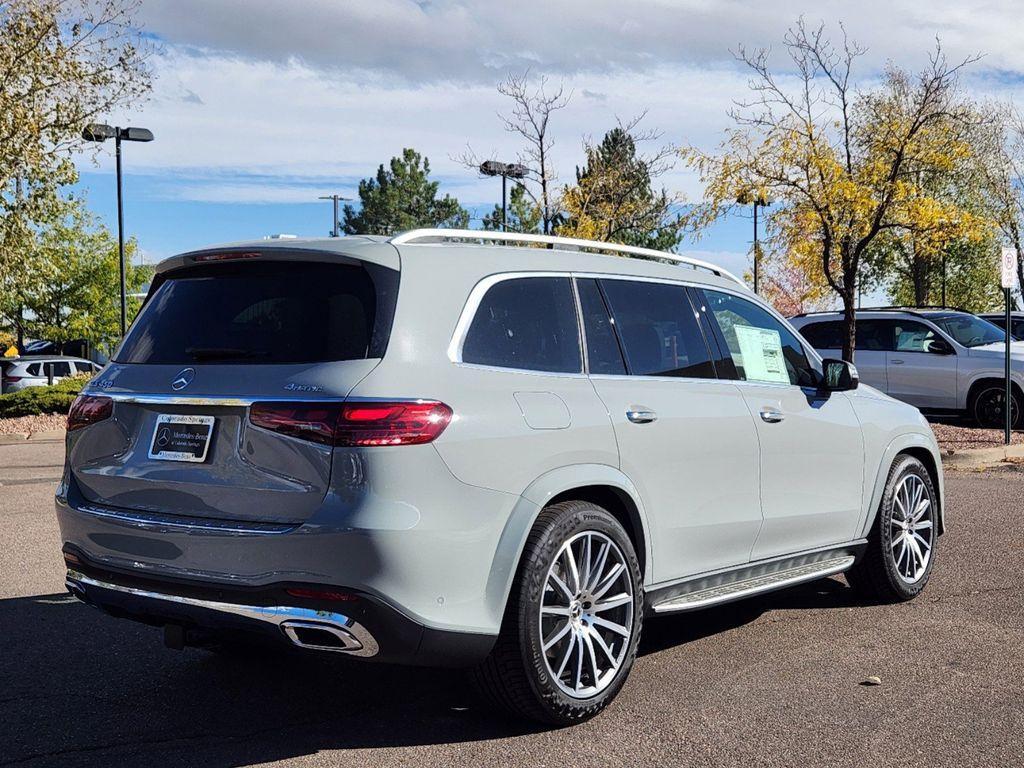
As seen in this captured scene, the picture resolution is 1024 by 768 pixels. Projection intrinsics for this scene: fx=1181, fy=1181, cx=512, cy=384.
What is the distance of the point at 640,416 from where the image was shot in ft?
15.8

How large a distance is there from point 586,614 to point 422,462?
1048 mm

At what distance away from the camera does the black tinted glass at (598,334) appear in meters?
4.86

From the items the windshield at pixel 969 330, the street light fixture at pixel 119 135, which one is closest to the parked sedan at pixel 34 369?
the street light fixture at pixel 119 135

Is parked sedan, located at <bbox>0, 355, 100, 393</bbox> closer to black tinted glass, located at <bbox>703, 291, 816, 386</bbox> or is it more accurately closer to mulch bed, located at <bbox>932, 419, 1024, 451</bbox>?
mulch bed, located at <bbox>932, 419, 1024, 451</bbox>

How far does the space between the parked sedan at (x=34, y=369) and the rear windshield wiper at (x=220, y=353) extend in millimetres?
29455

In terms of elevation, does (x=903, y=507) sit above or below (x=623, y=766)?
above

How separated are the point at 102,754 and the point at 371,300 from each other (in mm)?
1860

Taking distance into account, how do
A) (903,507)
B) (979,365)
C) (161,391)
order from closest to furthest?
1. (161,391)
2. (903,507)
3. (979,365)

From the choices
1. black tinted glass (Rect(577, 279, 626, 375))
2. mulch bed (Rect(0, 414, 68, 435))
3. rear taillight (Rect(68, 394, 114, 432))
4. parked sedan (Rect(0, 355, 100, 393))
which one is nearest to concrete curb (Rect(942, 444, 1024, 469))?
black tinted glass (Rect(577, 279, 626, 375))

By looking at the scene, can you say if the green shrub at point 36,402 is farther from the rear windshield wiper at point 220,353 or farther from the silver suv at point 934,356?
the rear windshield wiper at point 220,353

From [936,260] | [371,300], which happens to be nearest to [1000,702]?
[371,300]

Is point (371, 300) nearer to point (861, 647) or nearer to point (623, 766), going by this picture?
point (623, 766)

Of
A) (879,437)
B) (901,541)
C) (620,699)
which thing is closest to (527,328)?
(620,699)

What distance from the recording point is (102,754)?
4.16 m
